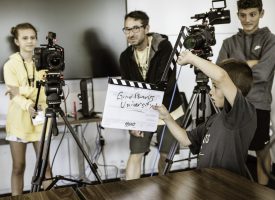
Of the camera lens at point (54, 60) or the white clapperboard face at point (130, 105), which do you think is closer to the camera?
the white clapperboard face at point (130, 105)

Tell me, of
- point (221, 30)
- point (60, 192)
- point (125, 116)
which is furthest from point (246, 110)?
point (221, 30)

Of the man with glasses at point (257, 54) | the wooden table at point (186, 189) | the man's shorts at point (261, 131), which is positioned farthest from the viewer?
the man's shorts at point (261, 131)

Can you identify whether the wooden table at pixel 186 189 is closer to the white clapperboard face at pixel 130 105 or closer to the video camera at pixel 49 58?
the white clapperboard face at pixel 130 105

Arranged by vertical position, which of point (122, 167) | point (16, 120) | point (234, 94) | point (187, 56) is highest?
point (187, 56)

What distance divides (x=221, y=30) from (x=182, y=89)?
2.68 ft

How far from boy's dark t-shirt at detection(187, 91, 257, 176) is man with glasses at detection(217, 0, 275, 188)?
137 centimetres

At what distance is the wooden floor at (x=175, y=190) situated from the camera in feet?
3.72

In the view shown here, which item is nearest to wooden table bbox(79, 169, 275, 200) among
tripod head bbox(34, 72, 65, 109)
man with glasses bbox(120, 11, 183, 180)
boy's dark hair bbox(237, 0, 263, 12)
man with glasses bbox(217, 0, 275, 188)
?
tripod head bbox(34, 72, 65, 109)

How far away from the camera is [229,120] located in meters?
1.46

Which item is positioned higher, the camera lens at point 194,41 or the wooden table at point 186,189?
the camera lens at point 194,41

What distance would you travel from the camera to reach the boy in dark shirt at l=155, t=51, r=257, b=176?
1.37m

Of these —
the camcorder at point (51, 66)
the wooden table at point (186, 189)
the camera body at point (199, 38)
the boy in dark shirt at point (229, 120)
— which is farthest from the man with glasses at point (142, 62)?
the wooden table at point (186, 189)

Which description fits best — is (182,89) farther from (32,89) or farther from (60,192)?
(60,192)

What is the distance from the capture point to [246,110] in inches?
55.6
